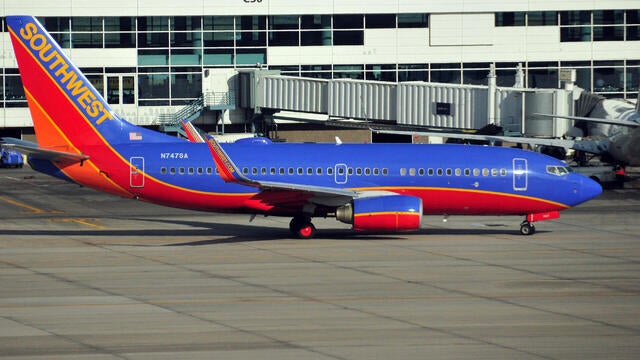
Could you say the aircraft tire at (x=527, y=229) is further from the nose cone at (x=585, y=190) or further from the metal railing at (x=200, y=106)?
Result: the metal railing at (x=200, y=106)

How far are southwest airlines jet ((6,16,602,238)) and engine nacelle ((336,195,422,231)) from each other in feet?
4.67

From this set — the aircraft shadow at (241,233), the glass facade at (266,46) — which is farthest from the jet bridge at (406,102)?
the aircraft shadow at (241,233)

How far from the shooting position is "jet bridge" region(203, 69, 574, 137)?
69.7m

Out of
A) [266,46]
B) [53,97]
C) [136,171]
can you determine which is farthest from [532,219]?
[266,46]

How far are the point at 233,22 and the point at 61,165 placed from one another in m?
49.4

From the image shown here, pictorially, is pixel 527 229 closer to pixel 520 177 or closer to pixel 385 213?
pixel 520 177

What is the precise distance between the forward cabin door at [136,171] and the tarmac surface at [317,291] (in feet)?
7.28

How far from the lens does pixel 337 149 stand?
135ft

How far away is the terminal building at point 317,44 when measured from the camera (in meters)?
85.4

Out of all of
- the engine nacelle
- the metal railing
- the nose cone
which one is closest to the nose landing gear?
the nose cone

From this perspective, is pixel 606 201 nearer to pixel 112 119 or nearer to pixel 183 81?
pixel 112 119

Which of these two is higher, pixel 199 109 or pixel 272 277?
pixel 199 109

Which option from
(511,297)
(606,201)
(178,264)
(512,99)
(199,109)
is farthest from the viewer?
(199,109)

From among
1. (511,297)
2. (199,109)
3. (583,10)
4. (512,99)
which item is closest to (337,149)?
(511,297)
